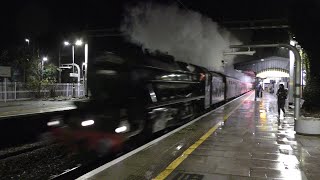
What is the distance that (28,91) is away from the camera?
109 feet

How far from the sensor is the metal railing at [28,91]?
97.7 ft

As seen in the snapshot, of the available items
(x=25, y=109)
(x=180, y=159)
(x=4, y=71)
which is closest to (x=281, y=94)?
(x=180, y=159)

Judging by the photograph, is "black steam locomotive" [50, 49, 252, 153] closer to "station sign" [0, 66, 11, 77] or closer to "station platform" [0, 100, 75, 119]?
"station platform" [0, 100, 75, 119]

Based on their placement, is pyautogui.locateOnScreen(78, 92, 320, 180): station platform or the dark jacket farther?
the dark jacket

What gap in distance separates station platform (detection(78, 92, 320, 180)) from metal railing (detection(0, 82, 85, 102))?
22940mm

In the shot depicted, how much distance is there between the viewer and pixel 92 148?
8758 millimetres

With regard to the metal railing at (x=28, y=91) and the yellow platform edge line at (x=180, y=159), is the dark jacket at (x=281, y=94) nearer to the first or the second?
the yellow platform edge line at (x=180, y=159)

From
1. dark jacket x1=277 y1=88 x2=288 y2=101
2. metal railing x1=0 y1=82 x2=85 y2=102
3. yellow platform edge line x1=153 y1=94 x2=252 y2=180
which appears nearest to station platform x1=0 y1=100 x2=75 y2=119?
metal railing x1=0 y1=82 x2=85 y2=102

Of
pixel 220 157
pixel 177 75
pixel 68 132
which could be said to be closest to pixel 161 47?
pixel 177 75

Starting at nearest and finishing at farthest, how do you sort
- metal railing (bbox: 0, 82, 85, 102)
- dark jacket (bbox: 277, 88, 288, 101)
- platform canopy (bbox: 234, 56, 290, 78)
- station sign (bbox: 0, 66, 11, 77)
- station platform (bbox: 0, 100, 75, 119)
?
dark jacket (bbox: 277, 88, 288, 101) < station platform (bbox: 0, 100, 75, 119) < metal railing (bbox: 0, 82, 85, 102) < station sign (bbox: 0, 66, 11, 77) < platform canopy (bbox: 234, 56, 290, 78)

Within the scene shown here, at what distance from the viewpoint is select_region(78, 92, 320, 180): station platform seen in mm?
6184

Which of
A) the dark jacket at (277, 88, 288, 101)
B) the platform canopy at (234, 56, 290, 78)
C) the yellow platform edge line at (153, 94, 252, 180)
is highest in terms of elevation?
the platform canopy at (234, 56, 290, 78)

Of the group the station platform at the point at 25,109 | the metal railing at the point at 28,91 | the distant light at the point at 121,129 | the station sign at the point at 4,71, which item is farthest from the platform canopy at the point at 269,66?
the distant light at the point at 121,129

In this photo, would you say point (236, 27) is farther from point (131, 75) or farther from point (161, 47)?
point (131, 75)
